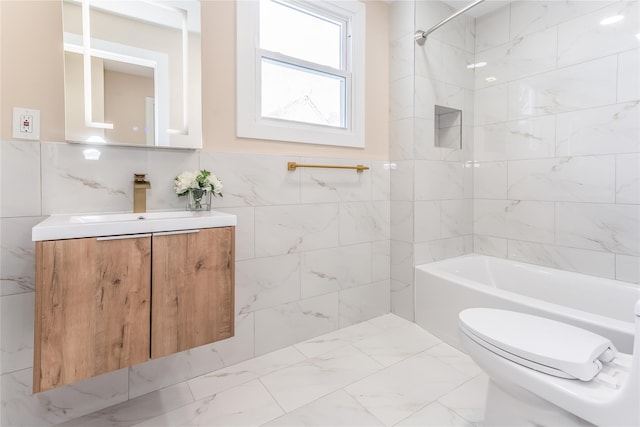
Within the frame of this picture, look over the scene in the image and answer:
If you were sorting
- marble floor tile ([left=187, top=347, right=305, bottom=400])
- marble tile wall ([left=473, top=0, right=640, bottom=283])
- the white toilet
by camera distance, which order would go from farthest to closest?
marble tile wall ([left=473, top=0, right=640, bottom=283]) → marble floor tile ([left=187, top=347, right=305, bottom=400]) → the white toilet

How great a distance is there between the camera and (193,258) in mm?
1313

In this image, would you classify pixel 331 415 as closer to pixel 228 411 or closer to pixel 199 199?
pixel 228 411

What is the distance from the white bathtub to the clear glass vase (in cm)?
156

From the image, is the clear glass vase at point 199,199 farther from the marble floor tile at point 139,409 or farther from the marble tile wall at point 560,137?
the marble tile wall at point 560,137

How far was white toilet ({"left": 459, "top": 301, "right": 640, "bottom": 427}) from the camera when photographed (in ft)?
2.96

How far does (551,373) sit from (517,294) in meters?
0.98

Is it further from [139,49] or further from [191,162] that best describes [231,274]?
[139,49]

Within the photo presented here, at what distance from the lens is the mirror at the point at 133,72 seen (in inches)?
55.1

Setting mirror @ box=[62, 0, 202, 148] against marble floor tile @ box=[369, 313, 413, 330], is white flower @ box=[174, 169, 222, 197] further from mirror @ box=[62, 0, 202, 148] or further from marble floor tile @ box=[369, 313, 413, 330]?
marble floor tile @ box=[369, 313, 413, 330]

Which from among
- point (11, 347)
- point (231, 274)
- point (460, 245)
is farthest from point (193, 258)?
point (460, 245)

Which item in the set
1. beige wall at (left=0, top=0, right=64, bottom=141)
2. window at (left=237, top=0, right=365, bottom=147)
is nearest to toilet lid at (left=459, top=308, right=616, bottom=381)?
window at (left=237, top=0, right=365, bottom=147)

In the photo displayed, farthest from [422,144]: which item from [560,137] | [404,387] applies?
[404,387]

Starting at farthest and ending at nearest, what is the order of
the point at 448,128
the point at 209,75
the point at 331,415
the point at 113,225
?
the point at 448,128
the point at 209,75
the point at 331,415
the point at 113,225

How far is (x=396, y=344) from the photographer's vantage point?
2.08 m
